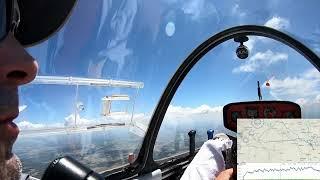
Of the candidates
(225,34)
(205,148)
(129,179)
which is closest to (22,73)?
(205,148)

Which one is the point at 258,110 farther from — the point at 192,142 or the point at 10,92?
the point at 192,142

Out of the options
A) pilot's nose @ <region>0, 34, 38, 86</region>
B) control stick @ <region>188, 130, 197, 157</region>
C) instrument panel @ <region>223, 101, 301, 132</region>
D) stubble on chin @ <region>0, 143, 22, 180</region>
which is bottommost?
control stick @ <region>188, 130, 197, 157</region>

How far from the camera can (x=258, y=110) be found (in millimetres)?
3262

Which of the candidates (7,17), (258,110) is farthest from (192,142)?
(7,17)

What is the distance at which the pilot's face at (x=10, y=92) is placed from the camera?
0.96 meters

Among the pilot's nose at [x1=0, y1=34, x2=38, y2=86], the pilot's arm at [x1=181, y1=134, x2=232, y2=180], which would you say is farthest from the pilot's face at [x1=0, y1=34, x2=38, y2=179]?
the pilot's arm at [x1=181, y1=134, x2=232, y2=180]

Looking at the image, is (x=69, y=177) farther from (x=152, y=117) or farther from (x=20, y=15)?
(x=152, y=117)

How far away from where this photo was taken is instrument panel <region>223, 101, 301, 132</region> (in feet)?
9.86

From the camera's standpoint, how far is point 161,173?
15.3 feet

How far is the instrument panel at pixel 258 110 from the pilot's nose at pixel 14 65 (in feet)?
7.20

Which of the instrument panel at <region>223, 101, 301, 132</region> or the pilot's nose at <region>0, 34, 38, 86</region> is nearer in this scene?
the pilot's nose at <region>0, 34, 38, 86</region>

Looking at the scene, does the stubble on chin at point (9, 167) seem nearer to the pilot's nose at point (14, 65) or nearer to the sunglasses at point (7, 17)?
the pilot's nose at point (14, 65)

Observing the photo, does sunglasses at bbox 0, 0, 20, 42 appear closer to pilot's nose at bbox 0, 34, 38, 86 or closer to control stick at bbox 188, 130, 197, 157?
pilot's nose at bbox 0, 34, 38, 86

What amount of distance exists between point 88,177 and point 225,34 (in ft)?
19.5
